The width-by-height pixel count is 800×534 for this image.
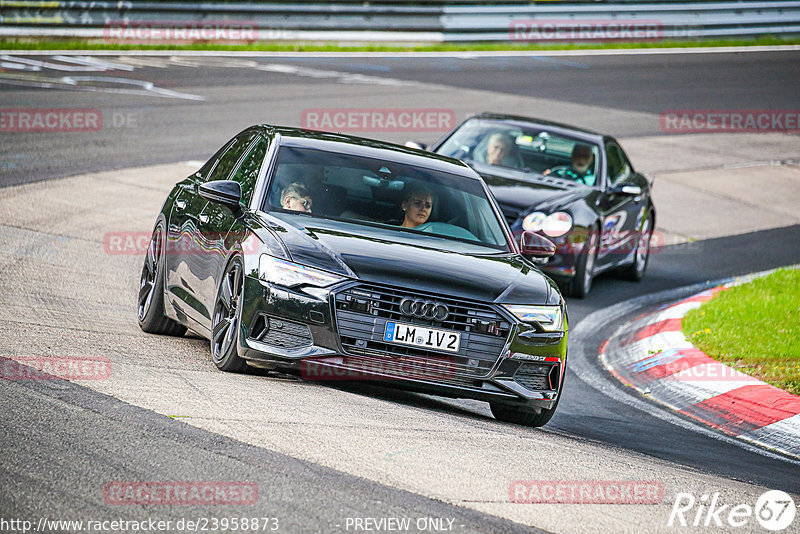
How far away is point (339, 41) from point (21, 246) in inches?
827

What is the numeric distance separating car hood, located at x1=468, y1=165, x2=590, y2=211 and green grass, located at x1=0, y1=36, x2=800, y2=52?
51.4 ft

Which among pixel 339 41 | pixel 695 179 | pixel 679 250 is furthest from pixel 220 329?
pixel 339 41

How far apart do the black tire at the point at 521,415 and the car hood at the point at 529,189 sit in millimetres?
4807

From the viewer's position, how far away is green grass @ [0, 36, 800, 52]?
26422 millimetres

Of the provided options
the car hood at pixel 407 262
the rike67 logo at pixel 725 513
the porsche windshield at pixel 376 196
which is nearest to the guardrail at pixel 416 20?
the porsche windshield at pixel 376 196

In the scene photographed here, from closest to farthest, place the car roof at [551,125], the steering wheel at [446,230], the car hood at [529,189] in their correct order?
the steering wheel at [446,230] → the car hood at [529,189] → the car roof at [551,125]

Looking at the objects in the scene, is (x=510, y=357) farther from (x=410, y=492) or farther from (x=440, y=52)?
(x=440, y=52)

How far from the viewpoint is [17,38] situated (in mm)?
26266

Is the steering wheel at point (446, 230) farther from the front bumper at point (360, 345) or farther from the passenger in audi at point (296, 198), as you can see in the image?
the front bumper at point (360, 345)

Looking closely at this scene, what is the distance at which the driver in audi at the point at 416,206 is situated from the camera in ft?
26.7

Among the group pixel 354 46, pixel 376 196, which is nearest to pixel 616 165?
pixel 376 196

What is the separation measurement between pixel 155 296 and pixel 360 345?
235 centimetres

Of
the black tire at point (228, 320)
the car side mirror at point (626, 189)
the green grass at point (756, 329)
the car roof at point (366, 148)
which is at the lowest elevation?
the green grass at point (756, 329)

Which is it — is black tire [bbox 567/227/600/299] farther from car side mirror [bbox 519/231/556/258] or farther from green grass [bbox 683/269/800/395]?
car side mirror [bbox 519/231/556/258]
